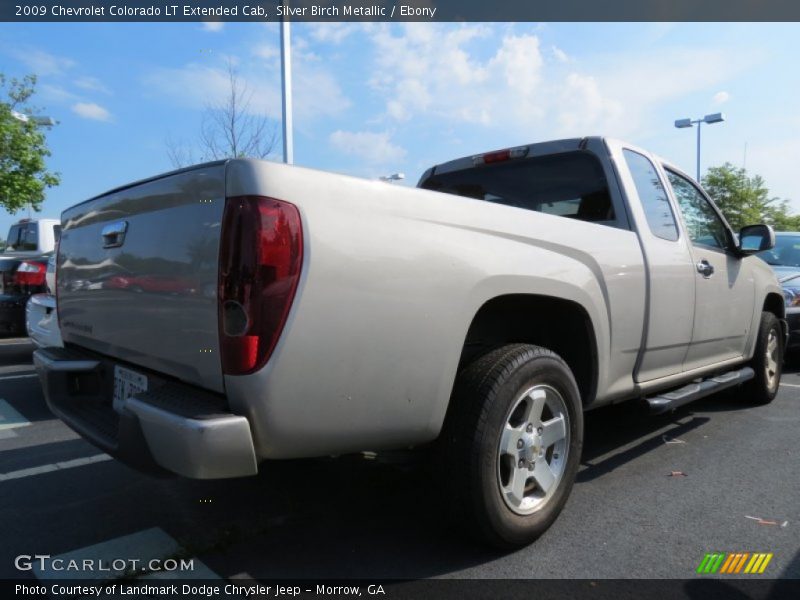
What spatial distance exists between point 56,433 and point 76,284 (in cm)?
208

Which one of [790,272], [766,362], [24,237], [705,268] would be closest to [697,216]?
[705,268]

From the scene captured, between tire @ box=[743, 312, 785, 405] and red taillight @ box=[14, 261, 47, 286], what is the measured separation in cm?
787

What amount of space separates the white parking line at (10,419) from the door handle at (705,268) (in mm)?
5007

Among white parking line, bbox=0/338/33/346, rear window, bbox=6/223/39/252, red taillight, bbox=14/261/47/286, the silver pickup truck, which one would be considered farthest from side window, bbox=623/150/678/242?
rear window, bbox=6/223/39/252

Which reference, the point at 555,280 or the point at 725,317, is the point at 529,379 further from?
the point at 725,317

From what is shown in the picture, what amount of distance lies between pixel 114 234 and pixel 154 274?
445 millimetres

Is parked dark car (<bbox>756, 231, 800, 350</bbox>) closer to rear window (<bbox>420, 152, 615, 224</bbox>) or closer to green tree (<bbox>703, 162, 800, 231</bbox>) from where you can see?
rear window (<bbox>420, 152, 615, 224</bbox>)

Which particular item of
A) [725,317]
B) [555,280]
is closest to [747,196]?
[725,317]

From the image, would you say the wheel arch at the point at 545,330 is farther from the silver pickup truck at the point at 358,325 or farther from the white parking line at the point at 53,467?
the white parking line at the point at 53,467

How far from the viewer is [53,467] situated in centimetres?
359

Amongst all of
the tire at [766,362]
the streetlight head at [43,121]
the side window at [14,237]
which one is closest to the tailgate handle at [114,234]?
the tire at [766,362]

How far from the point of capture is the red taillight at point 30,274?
24.4 feet

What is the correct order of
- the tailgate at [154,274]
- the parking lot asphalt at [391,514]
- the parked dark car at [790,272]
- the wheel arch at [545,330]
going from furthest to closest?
the parked dark car at [790,272]
the wheel arch at [545,330]
the parking lot asphalt at [391,514]
the tailgate at [154,274]

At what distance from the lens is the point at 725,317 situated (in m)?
4.18
